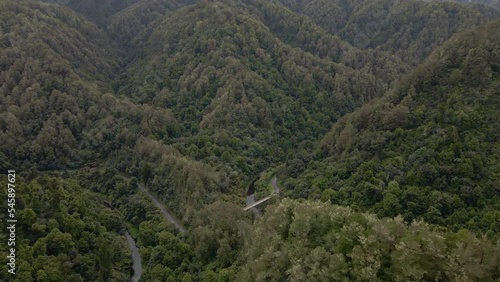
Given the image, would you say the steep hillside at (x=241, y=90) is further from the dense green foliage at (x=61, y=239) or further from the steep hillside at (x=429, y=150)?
the dense green foliage at (x=61, y=239)

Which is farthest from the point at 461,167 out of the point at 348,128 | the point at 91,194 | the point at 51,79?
the point at 51,79

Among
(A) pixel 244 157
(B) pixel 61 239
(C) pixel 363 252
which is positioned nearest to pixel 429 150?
(C) pixel 363 252

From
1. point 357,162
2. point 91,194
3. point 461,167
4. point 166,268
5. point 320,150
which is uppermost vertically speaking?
point 461,167

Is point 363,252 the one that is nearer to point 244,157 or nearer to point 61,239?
point 61,239

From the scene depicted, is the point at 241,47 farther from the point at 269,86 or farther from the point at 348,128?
the point at 348,128

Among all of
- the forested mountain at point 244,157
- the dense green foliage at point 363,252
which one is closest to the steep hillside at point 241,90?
the forested mountain at point 244,157
